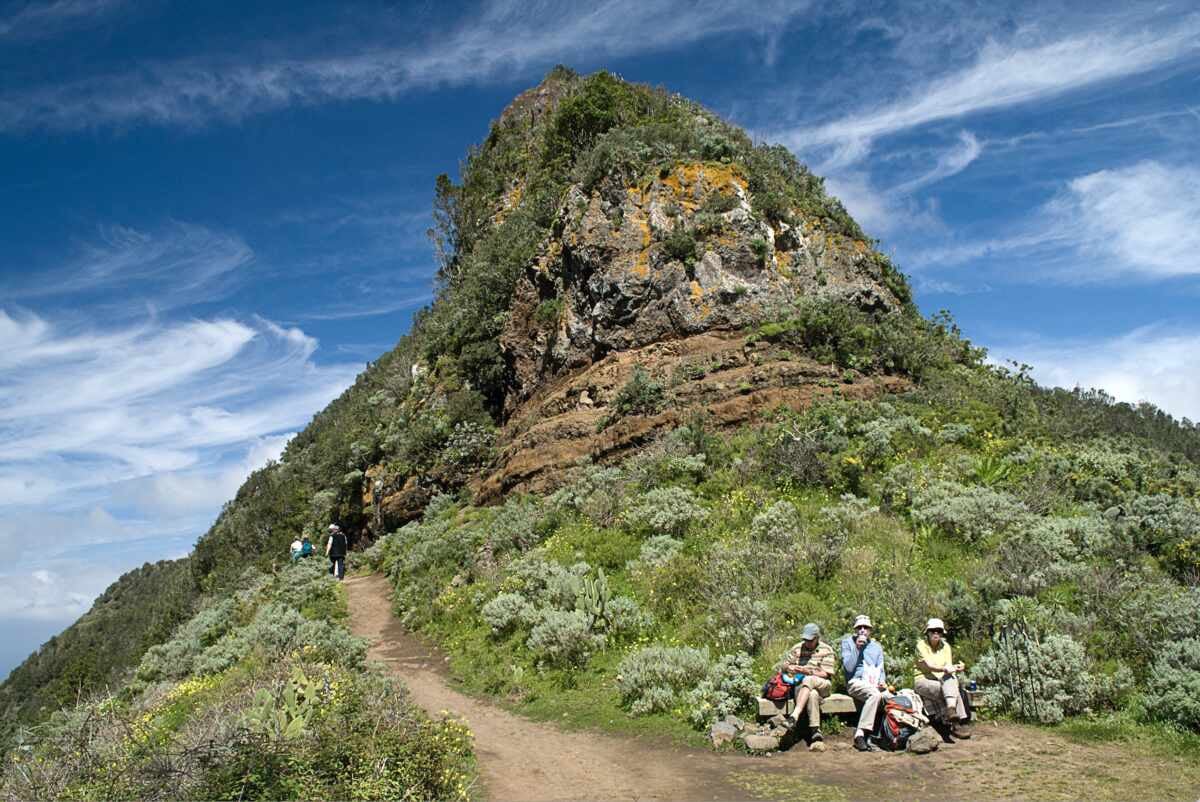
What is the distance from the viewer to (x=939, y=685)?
7.13 metres

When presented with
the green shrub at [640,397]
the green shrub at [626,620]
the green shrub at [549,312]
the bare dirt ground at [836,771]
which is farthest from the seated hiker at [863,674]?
the green shrub at [549,312]

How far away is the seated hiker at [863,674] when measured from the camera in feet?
22.9

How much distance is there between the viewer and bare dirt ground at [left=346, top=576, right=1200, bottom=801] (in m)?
5.86

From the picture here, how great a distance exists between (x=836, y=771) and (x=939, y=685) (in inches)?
60.1

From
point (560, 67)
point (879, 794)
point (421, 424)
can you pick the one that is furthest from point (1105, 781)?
point (560, 67)

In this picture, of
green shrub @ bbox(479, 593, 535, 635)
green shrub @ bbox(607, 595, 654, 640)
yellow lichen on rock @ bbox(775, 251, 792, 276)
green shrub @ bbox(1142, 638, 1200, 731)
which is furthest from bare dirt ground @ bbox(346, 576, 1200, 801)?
yellow lichen on rock @ bbox(775, 251, 792, 276)

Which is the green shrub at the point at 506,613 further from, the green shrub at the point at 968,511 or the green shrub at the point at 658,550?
the green shrub at the point at 968,511

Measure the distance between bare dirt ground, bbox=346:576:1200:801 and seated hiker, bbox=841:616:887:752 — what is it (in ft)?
0.87

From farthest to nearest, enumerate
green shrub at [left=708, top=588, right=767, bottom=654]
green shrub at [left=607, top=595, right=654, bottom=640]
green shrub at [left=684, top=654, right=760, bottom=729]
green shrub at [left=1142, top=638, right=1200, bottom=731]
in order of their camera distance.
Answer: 1. green shrub at [left=607, top=595, right=654, bottom=640]
2. green shrub at [left=708, top=588, right=767, bottom=654]
3. green shrub at [left=684, top=654, right=760, bottom=729]
4. green shrub at [left=1142, top=638, right=1200, bottom=731]

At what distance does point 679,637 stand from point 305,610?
901 cm

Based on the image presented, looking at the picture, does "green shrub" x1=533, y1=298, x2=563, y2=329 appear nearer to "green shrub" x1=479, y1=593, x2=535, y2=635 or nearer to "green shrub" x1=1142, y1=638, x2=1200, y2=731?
"green shrub" x1=479, y1=593, x2=535, y2=635

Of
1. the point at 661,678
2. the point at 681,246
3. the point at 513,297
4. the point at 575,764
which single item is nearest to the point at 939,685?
the point at 661,678

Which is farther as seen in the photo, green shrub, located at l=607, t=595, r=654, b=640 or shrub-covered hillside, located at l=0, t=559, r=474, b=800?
green shrub, located at l=607, t=595, r=654, b=640

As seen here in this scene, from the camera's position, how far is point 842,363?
Answer: 18.5 metres
